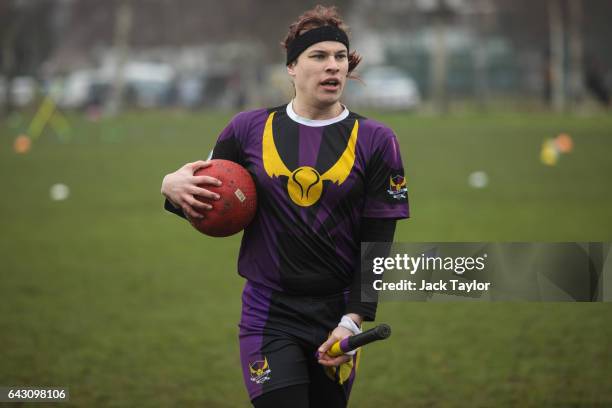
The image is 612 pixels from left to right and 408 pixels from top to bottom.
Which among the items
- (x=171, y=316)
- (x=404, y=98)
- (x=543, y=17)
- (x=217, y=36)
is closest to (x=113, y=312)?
(x=171, y=316)

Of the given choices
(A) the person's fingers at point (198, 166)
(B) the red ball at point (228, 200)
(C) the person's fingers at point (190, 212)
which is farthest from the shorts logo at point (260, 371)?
(A) the person's fingers at point (198, 166)

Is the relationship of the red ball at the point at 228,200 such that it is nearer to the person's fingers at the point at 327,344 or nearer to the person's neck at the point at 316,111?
the person's neck at the point at 316,111

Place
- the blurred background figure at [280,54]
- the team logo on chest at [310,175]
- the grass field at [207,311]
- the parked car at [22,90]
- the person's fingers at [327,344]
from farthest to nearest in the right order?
the parked car at [22,90] < the blurred background figure at [280,54] < the grass field at [207,311] < the team logo on chest at [310,175] < the person's fingers at [327,344]

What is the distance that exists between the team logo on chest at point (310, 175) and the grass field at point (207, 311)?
3.24m

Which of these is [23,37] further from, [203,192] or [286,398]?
[286,398]

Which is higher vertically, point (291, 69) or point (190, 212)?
point (291, 69)

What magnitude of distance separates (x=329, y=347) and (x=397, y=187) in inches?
34.6

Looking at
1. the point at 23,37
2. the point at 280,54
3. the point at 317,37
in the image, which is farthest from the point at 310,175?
the point at 280,54

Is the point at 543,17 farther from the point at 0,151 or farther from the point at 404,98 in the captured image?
the point at 0,151

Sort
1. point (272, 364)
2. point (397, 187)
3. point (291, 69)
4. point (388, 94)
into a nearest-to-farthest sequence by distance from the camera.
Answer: point (272, 364)
point (397, 187)
point (291, 69)
point (388, 94)

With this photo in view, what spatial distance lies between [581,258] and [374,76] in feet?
179

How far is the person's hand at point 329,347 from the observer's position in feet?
14.8

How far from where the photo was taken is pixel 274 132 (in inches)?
191

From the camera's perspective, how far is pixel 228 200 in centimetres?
470
